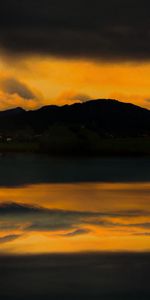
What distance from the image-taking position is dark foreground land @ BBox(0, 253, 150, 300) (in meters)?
9.68

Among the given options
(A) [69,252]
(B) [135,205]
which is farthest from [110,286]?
(B) [135,205]

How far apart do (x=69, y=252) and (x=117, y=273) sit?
1.96 m

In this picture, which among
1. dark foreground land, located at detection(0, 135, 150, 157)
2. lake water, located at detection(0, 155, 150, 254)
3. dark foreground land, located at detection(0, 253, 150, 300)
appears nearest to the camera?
dark foreground land, located at detection(0, 253, 150, 300)

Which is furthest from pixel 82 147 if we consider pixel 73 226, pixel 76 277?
pixel 76 277

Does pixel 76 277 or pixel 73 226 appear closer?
pixel 76 277

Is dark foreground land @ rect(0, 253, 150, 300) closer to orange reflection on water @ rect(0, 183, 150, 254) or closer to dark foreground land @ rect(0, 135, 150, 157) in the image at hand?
orange reflection on water @ rect(0, 183, 150, 254)

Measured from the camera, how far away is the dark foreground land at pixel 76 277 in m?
9.68

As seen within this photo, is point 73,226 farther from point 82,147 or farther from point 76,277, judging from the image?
point 82,147

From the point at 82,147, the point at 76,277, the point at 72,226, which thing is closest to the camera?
the point at 76,277

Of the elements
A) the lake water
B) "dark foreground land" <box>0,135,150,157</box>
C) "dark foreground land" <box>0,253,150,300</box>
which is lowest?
"dark foreground land" <box>0,253,150,300</box>

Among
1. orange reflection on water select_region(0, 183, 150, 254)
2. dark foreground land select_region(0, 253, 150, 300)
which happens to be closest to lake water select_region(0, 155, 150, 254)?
orange reflection on water select_region(0, 183, 150, 254)

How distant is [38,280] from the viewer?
412 inches

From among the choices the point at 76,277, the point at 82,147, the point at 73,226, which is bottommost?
the point at 76,277

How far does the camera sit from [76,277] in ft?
35.3
